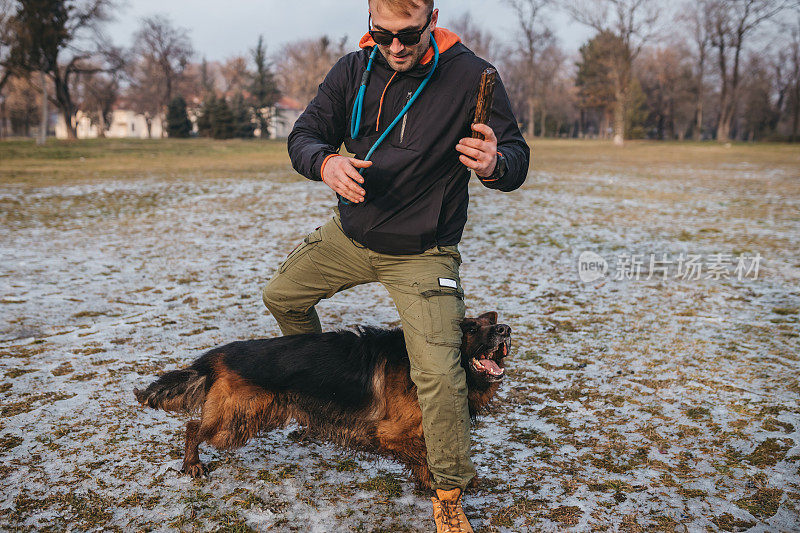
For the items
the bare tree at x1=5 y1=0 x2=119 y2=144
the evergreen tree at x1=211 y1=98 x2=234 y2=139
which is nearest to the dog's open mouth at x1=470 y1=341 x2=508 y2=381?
the bare tree at x1=5 y1=0 x2=119 y2=144

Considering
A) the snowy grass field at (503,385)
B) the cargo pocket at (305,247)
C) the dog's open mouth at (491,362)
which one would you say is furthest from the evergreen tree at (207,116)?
the dog's open mouth at (491,362)

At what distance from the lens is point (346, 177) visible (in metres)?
2.22

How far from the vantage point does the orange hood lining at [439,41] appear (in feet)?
8.05

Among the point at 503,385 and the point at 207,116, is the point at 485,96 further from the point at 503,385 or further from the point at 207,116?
the point at 207,116

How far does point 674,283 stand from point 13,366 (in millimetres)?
6887

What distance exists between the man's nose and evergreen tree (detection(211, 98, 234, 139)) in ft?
158

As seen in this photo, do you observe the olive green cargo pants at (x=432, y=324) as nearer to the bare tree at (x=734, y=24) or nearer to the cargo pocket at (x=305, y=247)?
the cargo pocket at (x=305, y=247)

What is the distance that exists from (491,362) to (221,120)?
48630 mm

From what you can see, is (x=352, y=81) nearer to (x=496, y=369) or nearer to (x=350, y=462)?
(x=496, y=369)

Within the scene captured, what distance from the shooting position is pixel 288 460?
3.01 m

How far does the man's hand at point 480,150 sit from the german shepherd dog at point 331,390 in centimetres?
79

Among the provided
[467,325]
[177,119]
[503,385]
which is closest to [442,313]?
[467,325]

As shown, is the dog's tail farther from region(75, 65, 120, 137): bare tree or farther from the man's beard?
region(75, 65, 120, 137): bare tree

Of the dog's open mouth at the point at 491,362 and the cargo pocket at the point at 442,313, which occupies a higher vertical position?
the cargo pocket at the point at 442,313
